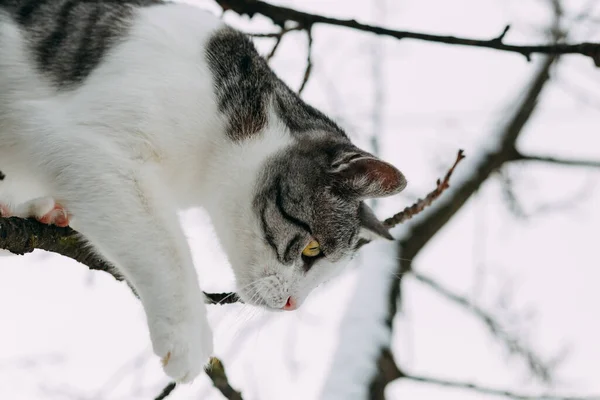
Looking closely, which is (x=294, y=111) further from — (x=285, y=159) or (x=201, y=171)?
(x=201, y=171)

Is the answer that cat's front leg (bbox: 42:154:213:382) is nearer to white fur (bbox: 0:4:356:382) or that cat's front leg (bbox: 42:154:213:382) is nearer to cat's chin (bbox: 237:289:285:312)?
white fur (bbox: 0:4:356:382)

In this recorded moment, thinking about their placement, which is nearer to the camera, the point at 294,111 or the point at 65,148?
the point at 65,148

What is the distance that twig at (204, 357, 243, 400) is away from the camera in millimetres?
2820

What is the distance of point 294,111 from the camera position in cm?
326

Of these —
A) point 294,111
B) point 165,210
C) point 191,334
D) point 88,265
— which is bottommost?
point 88,265

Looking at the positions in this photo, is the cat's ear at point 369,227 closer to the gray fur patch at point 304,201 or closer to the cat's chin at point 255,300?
the gray fur patch at point 304,201

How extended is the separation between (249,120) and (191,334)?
3.43 ft

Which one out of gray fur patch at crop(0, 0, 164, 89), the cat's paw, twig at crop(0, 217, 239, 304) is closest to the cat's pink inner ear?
the cat's paw

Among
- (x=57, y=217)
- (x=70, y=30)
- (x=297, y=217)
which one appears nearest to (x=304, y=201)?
(x=297, y=217)

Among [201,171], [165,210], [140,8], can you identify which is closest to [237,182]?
[201,171]

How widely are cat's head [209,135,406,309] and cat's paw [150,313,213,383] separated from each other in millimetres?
528

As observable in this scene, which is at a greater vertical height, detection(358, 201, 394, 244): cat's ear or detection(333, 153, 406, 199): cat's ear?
detection(333, 153, 406, 199): cat's ear

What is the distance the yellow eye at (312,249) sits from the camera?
2.94 m

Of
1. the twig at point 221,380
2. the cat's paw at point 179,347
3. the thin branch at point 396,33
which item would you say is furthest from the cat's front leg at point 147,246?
the thin branch at point 396,33
